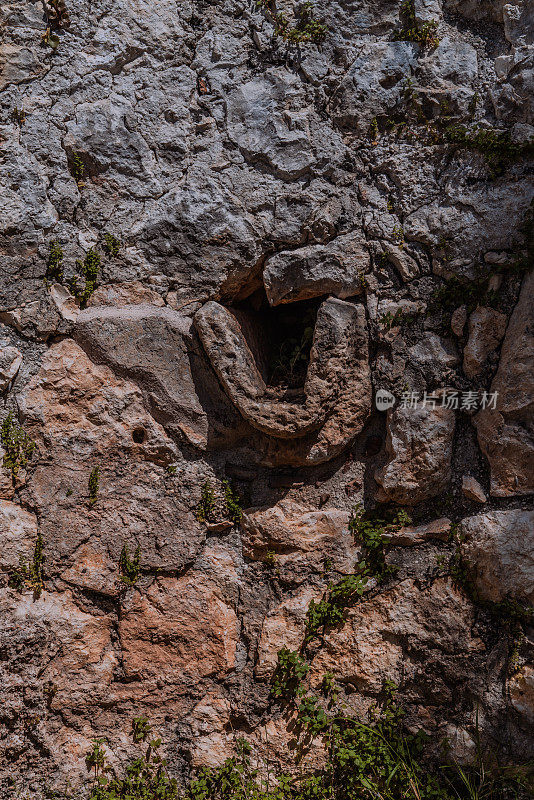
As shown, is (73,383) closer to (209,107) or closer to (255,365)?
(255,365)

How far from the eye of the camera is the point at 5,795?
2566 millimetres

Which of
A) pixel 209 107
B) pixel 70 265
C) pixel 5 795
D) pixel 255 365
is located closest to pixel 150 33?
pixel 209 107

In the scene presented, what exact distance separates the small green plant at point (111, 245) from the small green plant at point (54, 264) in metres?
0.25

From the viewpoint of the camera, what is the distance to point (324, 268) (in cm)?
286

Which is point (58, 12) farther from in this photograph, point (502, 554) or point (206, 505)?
point (502, 554)

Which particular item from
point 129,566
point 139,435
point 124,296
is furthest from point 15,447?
point 124,296

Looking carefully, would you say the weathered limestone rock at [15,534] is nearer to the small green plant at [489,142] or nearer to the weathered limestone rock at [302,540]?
the weathered limestone rock at [302,540]

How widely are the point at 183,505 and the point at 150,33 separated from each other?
2682 mm

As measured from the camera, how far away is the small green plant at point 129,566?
2.78 m

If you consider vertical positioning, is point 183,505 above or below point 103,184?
below

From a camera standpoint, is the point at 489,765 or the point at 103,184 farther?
the point at 103,184

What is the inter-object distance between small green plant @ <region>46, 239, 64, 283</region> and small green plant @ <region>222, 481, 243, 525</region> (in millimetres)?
1470

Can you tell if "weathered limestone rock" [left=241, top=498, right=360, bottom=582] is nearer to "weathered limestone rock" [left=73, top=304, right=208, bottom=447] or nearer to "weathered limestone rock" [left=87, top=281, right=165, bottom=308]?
"weathered limestone rock" [left=73, top=304, right=208, bottom=447]
